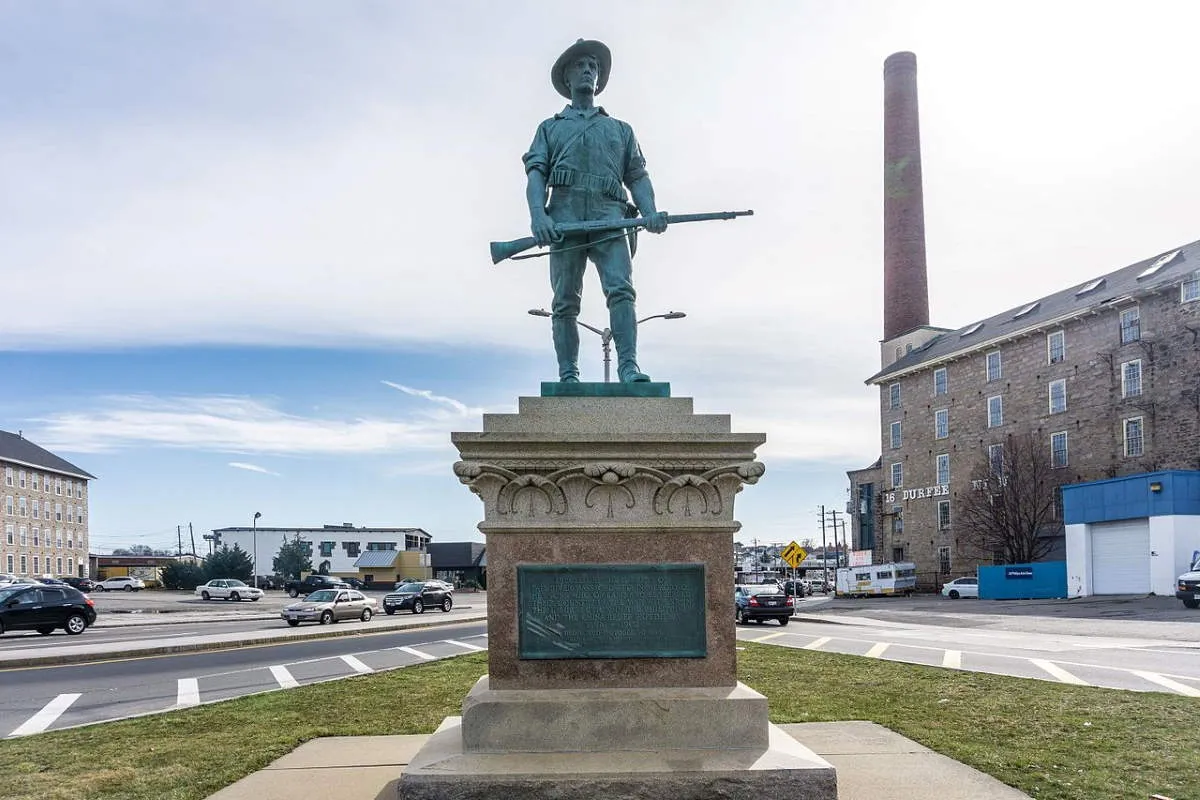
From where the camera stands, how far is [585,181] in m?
7.05

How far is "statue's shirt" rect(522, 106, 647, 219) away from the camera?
278 inches

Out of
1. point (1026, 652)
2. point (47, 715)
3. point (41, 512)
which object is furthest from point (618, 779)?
point (41, 512)

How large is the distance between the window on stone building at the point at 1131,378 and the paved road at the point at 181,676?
35.6 meters

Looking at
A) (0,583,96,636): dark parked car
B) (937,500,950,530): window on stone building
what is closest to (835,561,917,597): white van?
(937,500,950,530): window on stone building

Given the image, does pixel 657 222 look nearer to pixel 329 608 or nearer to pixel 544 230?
pixel 544 230

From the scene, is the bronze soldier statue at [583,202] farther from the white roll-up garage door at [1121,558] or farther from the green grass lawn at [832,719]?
the white roll-up garage door at [1121,558]

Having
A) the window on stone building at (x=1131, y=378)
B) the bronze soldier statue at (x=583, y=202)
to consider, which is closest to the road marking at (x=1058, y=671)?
the bronze soldier statue at (x=583, y=202)

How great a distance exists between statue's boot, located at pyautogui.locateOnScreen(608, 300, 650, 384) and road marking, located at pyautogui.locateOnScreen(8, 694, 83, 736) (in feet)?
24.2

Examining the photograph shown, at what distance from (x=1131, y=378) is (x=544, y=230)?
45.9 meters

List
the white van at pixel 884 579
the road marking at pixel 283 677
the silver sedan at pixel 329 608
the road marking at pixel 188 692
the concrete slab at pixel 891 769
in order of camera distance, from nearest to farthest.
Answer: the concrete slab at pixel 891 769
the road marking at pixel 188 692
the road marking at pixel 283 677
the silver sedan at pixel 329 608
the white van at pixel 884 579

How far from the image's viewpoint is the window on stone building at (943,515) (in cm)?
5647

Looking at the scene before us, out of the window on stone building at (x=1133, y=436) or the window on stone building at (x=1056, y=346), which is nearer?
the window on stone building at (x=1133, y=436)

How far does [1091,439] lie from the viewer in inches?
1847

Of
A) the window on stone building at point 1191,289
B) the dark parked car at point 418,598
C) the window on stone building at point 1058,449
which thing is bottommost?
the dark parked car at point 418,598
